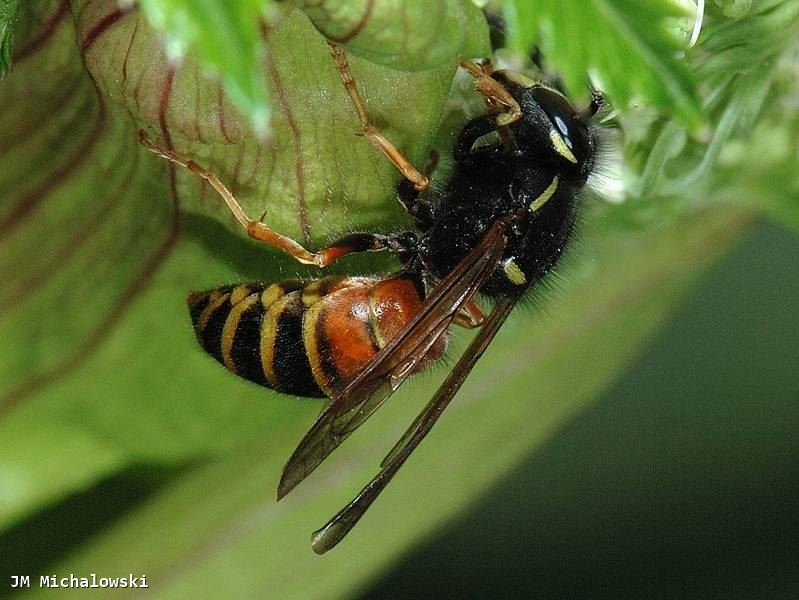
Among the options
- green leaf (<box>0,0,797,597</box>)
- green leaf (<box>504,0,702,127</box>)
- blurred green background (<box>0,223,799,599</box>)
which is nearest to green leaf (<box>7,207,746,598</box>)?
green leaf (<box>0,0,797,597</box>)

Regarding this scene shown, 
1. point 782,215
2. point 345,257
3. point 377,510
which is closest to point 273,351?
point 345,257

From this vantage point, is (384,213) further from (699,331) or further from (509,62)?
(699,331)

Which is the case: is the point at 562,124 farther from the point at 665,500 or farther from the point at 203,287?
the point at 665,500

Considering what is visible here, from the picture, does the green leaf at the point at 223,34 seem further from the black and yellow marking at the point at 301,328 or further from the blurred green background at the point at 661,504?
the blurred green background at the point at 661,504

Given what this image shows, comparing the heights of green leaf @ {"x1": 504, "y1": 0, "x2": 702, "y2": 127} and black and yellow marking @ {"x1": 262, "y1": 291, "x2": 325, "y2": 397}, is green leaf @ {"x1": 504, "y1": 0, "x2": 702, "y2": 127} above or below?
above

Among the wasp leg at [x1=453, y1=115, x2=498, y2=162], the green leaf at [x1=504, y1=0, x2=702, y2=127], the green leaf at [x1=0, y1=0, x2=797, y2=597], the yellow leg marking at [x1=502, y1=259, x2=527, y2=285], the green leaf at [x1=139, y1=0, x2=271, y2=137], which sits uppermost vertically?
the green leaf at [x1=504, y1=0, x2=702, y2=127]

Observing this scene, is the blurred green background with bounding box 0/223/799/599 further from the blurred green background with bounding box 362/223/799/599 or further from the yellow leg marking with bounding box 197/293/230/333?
the yellow leg marking with bounding box 197/293/230/333

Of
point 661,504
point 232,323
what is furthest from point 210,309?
point 661,504
